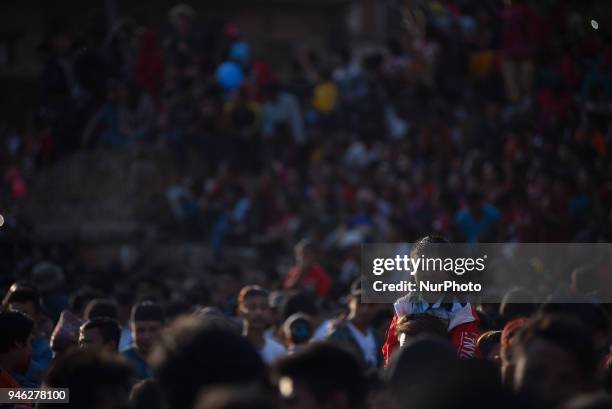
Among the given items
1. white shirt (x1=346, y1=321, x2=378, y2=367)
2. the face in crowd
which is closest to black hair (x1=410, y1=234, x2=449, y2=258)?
white shirt (x1=346, y1=321, x2=378, y2=367)

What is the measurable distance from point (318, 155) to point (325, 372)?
14.2 meters

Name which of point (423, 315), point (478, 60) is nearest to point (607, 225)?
point (478, 60)

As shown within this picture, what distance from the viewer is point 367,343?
9109 mm

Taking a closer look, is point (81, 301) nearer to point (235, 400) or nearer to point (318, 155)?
point (235, 400)

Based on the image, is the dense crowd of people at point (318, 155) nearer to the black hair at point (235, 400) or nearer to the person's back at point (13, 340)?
the person's back at point (13, 340)

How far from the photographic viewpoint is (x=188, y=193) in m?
17.0

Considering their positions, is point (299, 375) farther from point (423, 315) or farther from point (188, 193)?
point (188, 193)

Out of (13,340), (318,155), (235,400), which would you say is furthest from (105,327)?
(318,155)

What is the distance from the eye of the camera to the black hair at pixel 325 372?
3855 millimetres

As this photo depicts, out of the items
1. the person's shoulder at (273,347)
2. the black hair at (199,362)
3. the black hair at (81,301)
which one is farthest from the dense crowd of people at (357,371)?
the black hair at (81,301)

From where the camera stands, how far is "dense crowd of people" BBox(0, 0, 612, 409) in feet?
32.3

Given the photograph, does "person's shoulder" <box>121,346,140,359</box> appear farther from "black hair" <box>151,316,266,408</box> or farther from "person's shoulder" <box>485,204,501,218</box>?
"person's shoulder" <box>485,204,501,218</box>

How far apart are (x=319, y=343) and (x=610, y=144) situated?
35.8 feet

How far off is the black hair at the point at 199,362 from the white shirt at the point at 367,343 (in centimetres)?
499
